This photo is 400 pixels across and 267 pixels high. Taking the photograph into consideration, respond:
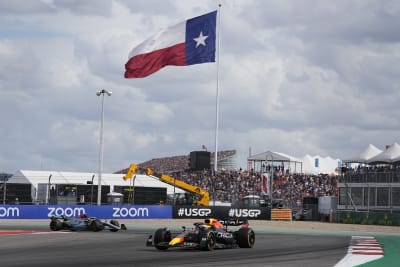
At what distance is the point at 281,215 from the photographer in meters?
51.3

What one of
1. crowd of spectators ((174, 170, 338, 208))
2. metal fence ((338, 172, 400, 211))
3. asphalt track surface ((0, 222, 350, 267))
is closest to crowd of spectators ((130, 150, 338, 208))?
crowd of spectators ((174, 170, 338, 208))

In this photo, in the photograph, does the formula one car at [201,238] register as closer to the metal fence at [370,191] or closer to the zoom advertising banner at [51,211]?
the zoom advertising banner at [51,211]

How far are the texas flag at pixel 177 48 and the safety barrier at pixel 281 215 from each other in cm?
1218

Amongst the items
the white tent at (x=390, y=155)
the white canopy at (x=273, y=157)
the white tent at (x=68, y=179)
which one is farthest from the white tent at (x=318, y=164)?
the white tent at (x=390, y=155)

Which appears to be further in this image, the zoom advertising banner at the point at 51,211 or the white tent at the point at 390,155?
the white tent at the point at 390,155

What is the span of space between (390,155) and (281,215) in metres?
8.22

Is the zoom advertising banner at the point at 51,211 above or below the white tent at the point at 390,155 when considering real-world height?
below

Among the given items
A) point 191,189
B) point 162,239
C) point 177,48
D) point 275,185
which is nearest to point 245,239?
point 162,239

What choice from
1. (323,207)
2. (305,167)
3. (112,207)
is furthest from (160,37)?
(305,167)

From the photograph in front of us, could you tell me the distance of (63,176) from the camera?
6159 cm

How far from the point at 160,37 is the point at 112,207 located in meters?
10.8

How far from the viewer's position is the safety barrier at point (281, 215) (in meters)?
51.1

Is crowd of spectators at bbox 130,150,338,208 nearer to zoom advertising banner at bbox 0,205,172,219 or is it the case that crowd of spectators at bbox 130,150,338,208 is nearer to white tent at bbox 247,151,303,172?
white tent at bbox 247,151,303,172

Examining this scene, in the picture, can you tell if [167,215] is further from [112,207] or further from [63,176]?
[63,176]
